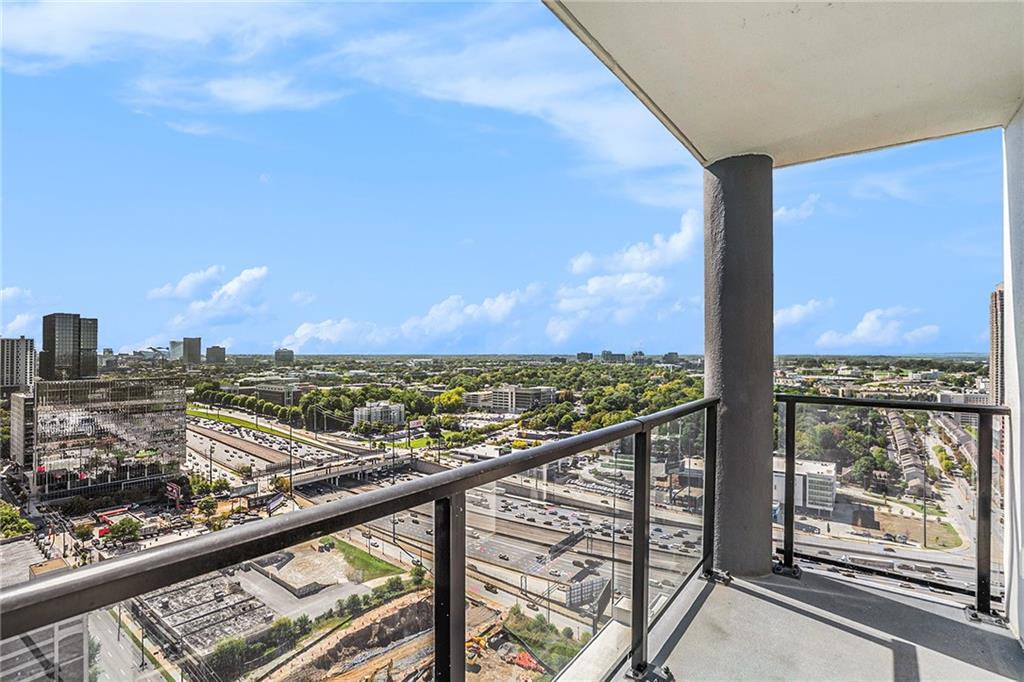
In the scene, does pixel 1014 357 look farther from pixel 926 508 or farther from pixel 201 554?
Result: pixel 201 554

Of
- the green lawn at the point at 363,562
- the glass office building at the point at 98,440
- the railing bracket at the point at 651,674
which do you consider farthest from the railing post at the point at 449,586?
the glass office building at the point at 98,440

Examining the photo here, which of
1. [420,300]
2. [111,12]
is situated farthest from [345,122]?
[111,12]

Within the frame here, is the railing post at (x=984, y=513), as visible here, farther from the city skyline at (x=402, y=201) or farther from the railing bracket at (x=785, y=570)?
the railing bracket at (x=785, y=570)

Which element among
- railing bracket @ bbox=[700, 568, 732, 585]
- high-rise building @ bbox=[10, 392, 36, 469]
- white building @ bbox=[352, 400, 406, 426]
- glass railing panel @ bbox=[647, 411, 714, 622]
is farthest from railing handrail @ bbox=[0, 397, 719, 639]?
white building @ bbox=[352, 400, 406, 426]

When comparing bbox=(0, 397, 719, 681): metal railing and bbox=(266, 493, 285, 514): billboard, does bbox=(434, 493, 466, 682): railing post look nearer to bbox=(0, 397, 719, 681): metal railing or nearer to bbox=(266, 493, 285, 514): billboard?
bbox=(0, 397, 719, 681): metal railing

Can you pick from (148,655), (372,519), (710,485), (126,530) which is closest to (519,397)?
(710,485)

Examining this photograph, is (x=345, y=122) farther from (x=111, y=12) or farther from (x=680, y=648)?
(x=680, y=648)

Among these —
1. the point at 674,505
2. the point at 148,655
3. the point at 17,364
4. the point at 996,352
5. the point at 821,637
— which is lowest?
the point at 821,637
